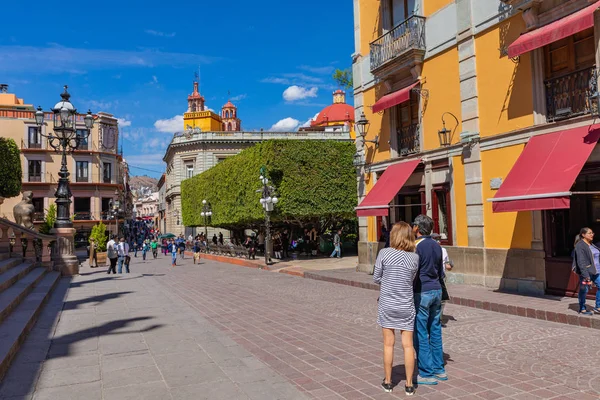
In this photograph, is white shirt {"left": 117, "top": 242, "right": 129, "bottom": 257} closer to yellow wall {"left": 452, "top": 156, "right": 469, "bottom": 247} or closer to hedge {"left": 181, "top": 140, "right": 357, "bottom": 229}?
hedge {"left": 181, "top": 140, "right": 357, "bottom": 229}

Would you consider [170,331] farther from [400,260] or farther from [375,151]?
[375,151]

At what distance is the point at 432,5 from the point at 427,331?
37.2 feet

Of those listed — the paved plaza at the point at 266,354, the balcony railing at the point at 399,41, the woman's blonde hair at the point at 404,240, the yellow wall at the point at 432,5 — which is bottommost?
the paved plaza at the point at 266,354

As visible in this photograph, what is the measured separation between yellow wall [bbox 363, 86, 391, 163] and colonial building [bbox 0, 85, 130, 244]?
121 feet

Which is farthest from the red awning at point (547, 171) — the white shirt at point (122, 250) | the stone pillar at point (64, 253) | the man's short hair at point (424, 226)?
the white shirt at point (122, 250)

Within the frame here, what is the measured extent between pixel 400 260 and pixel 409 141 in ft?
35.5

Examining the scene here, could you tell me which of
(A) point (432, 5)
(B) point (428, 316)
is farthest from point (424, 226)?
(A) point (432, 5)

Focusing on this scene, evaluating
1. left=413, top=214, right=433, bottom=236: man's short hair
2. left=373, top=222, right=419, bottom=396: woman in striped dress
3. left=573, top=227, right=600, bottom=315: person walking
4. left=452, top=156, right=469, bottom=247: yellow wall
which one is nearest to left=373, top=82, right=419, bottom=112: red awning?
left=452, top=156, right=469, bottom=247: yellow wall

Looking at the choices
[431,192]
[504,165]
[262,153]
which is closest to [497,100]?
[504,165]

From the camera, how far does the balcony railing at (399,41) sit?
44.9 ft

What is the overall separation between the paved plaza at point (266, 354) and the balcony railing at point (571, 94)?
4463 mm

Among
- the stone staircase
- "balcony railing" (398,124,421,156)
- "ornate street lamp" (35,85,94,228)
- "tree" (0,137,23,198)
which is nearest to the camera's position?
the stone staircase

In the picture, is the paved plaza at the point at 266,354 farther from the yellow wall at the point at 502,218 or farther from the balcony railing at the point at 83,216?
the balcony railing at the point at 83,216

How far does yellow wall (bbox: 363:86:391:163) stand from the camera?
51.5 ft
